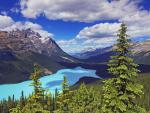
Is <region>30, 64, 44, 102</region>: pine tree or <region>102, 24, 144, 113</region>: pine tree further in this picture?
<region>30, 64, 44, 102</region>: pine tree

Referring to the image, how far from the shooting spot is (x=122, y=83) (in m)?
23.4

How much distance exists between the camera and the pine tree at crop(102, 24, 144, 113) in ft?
75.6

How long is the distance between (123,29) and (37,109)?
10991 millimetres

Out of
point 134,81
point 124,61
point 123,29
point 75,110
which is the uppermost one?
point 123,29

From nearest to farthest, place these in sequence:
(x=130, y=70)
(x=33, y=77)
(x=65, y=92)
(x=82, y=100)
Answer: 1. (x=130, y=70)
2. (x=33, y=77)
3. (x=65, y=92)
4. (x=82, y=100)

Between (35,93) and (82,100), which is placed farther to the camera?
(82,100)

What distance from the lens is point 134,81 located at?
2348cm

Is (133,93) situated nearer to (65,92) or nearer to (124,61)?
(124,61)

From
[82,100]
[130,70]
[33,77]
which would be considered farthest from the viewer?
[82,100]

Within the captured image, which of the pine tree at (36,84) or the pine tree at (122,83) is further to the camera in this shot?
the pine tree at (36,84)

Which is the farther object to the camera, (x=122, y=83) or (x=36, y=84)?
(x=36, y=84)

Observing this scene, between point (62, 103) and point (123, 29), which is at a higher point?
point (123, 29)

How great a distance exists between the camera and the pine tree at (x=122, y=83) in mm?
23031

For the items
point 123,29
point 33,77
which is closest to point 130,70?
point 123,29
